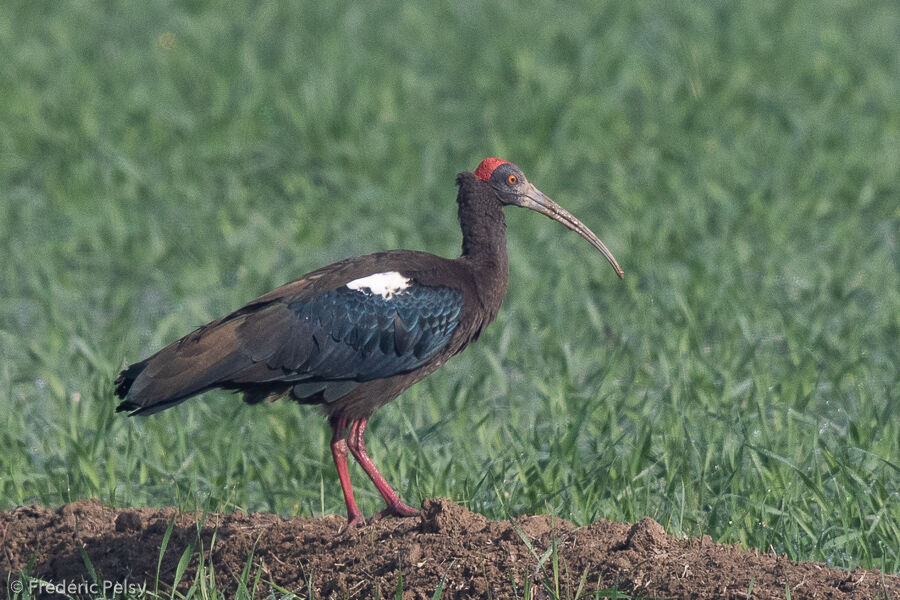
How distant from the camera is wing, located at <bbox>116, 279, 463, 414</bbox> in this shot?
5574 millimetres

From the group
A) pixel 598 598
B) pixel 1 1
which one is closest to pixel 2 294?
pixel 598 598

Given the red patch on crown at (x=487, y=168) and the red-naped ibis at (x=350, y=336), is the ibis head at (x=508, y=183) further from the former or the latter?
the red-naped ibis at (x=350, y=336)

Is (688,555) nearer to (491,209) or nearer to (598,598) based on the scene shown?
(598,598)

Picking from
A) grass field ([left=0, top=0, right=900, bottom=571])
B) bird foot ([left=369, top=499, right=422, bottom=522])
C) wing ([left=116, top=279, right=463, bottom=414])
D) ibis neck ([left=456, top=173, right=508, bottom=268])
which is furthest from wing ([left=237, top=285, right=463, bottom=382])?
bird foot ([left=369, top=499, right=422, bottom=522])

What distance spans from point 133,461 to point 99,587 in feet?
4.53

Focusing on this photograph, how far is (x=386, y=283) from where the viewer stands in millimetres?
5820

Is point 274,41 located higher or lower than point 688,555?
higher

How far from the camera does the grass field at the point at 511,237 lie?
595cm

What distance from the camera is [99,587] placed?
4.91m

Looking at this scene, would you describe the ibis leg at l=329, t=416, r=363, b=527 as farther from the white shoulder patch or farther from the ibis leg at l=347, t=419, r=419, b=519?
the white shoulder patch

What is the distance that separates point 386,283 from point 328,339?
32 cm

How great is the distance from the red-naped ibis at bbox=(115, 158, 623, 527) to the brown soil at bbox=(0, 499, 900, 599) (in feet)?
2.00

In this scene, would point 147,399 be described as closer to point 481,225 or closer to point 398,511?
point 398,511

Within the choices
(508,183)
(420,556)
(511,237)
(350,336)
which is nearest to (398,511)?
(350,336)
